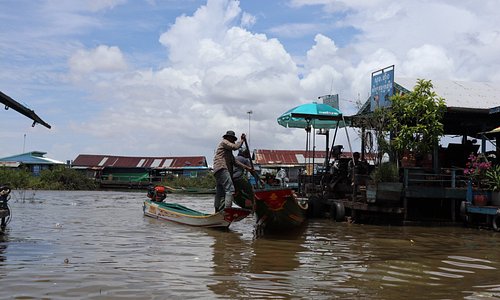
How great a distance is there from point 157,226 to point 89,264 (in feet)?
16.9

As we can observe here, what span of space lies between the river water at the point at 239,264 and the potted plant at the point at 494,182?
5.34 ft

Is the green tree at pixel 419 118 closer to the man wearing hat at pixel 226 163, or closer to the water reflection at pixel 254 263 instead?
the water reflection at pixel 254 263

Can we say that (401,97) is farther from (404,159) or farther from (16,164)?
(16,164)

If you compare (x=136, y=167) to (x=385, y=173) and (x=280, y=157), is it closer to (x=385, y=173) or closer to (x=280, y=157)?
(x=280, y=157)

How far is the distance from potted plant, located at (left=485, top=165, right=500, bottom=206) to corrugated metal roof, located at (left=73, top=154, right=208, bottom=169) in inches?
1667

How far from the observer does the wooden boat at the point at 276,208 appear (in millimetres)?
9680

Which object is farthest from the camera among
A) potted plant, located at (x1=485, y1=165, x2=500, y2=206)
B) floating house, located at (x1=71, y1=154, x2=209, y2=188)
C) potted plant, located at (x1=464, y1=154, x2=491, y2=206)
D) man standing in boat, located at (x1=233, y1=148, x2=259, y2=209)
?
floating house, located at (x1=71, y1=154, x2=209, y2=188)

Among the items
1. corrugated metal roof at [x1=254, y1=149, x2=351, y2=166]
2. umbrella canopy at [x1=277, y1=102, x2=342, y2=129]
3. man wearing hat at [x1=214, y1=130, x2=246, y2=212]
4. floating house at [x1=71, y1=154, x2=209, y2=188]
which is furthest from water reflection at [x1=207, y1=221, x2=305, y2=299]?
floating house at [x1=71, y1=154, x2=209, y2=188]

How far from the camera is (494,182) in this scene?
12.1 m

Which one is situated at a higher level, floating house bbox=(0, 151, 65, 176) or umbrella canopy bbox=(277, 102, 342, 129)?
umbrella canopy bbox=(277, 102, 342, 129)

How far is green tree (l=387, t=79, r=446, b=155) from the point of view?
44.7 feet

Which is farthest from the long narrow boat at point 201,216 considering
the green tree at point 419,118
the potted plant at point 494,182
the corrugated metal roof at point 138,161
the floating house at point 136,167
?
the corrugated metal roof at point 138,161

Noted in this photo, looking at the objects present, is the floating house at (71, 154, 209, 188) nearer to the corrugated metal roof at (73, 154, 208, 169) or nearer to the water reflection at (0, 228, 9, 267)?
the corrugated metal roof at (73, 154, 208, 169)

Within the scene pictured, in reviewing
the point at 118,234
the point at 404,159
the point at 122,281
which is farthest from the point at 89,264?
the point at 404,159
